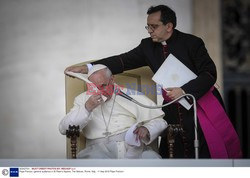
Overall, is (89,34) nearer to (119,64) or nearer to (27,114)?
(119,64)

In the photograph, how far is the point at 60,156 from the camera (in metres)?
2.67

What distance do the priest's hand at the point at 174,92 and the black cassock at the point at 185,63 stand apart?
3 cm

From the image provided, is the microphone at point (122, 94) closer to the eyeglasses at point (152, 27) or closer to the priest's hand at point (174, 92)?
the priest's hand at point (174, 92)

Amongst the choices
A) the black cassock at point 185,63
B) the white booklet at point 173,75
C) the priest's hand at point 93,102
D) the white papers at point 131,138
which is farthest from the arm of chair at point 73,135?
the white booklet at point 173,75

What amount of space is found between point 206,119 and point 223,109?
109 mm

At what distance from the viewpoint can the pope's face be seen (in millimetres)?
2615

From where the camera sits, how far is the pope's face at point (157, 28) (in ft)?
8.58

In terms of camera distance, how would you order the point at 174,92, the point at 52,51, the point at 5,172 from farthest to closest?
1. the point at 52,51
2. the point at 174,92
3. the point at 5,172

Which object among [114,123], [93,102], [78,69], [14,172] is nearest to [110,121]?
[114,123]

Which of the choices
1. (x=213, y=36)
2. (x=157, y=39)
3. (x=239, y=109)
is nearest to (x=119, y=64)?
(x=157, y=39)

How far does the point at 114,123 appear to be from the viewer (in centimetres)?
265

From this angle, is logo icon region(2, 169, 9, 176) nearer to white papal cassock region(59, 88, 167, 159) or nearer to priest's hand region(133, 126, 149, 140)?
white papal cassock region(59, 88, 167, 159)

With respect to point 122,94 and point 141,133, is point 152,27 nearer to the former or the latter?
point 122,94

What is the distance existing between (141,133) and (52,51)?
66cm
